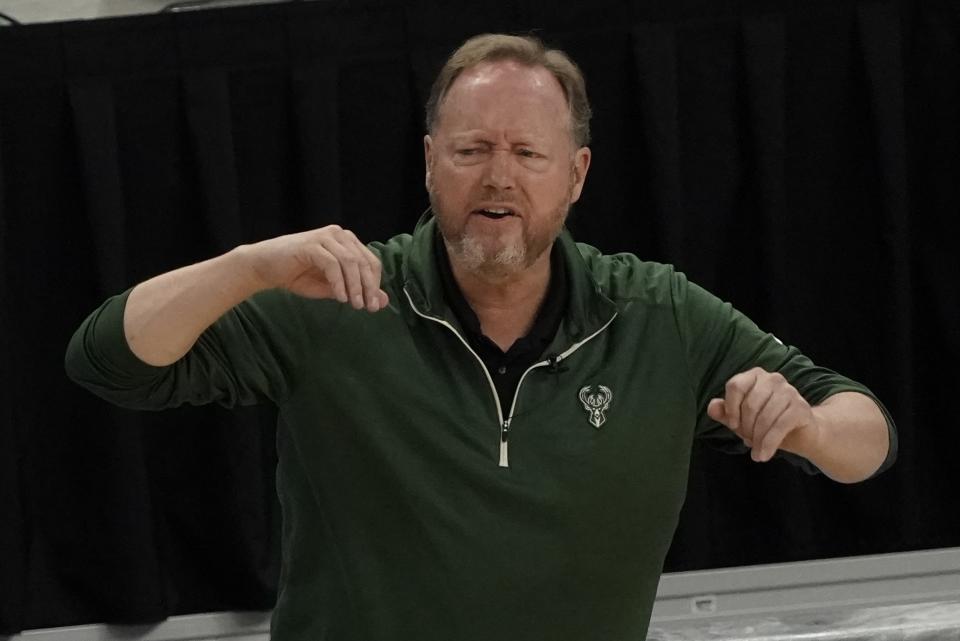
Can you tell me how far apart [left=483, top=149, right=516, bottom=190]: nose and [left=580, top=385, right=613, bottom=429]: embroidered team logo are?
0.28 m

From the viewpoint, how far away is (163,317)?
4.97 ft

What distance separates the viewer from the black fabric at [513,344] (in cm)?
173

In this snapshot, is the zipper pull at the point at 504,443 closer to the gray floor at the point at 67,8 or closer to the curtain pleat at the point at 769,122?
the curtain pleat at the point at 769,122

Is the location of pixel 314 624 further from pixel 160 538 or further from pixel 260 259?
pixel 160 538

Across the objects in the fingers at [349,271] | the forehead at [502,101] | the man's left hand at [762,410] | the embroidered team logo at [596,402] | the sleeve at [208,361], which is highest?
the forehead at [502,101]

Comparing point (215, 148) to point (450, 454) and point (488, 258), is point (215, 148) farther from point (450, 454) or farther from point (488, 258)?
point (450, 454)

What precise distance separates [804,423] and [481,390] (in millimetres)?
401

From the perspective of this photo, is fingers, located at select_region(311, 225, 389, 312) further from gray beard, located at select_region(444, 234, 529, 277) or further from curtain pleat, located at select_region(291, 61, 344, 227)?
curtain pleat, located at select_region(291, 61, 344, 227)

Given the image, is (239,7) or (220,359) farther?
(239,7)

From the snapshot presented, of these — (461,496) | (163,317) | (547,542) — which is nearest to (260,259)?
(163,317)

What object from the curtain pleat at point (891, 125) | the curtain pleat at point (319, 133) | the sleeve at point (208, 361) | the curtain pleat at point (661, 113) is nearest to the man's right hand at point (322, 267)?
the sleeve at point (208, 361)

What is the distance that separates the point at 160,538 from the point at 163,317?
1.38 meters

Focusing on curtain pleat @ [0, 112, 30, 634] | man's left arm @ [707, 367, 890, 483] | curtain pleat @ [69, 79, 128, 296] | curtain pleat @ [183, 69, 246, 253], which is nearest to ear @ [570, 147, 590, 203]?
man's left arm @ [707, 367, 890, 483]

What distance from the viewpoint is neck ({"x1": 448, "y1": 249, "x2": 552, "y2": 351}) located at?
180 centimetres
